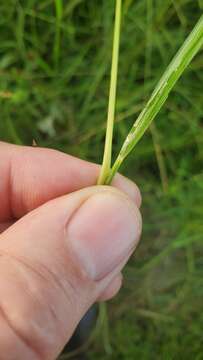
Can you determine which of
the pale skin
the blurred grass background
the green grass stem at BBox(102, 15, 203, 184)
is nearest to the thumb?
the pale skin

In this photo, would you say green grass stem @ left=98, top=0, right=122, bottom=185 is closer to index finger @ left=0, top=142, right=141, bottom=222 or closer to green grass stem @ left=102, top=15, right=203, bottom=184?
green grass stem @ left=102, top=15, right=203, bottom=184

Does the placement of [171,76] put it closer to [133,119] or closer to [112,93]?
[112,93]

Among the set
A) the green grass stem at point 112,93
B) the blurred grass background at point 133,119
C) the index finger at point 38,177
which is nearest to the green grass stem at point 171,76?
the green grass stem at point 112,93

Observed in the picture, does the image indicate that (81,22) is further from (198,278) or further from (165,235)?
(198,278)

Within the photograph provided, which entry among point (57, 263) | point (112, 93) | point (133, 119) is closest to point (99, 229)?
point (57, 263)

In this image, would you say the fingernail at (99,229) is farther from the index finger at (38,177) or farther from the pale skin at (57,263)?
the index finger at (38,177)

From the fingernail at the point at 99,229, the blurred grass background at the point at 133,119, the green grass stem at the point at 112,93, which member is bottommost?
the blurred grass background at the point at 133,119
